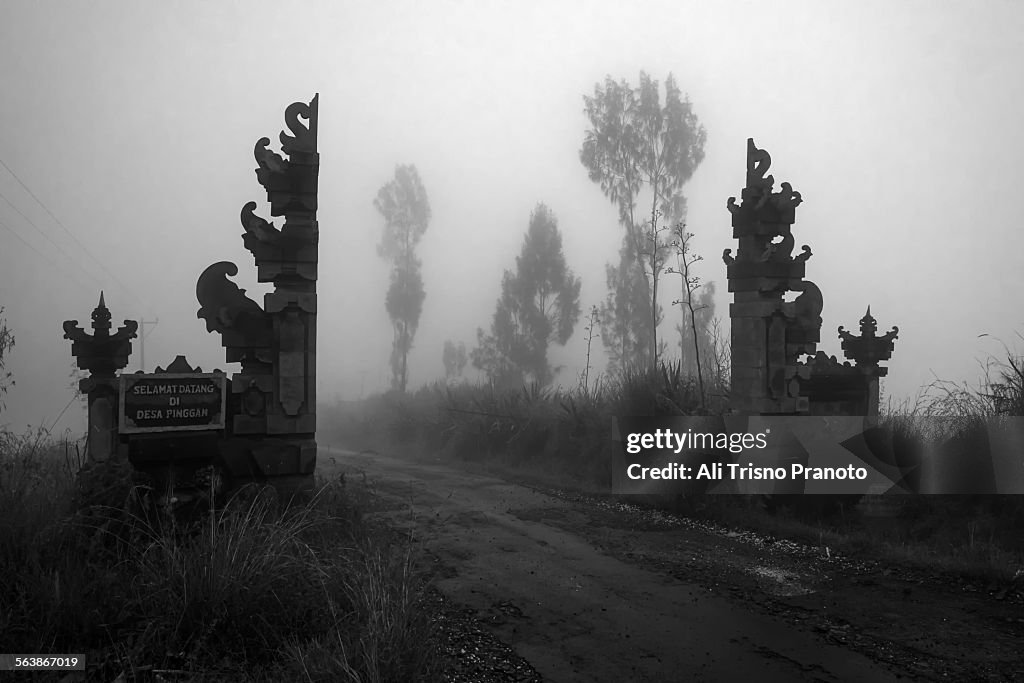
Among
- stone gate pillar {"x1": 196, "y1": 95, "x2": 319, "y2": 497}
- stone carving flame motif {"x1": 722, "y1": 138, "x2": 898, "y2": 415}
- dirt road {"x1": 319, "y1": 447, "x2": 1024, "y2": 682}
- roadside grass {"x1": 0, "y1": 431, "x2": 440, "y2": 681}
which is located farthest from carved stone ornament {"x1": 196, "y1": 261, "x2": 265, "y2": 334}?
stone carving flame motif {"x1": 722, "y1": 138, "x2": 898, "y2": 415}

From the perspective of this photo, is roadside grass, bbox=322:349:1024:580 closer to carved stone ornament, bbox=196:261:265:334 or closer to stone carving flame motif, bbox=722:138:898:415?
stone carving flame motif, bbox=722:138:898:415

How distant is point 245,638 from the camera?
5.12 meters

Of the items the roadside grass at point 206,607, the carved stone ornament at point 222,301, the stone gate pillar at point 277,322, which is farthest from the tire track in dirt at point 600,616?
the carved stone ornament at point 222,301

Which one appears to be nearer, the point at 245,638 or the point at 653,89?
the point at 245,638

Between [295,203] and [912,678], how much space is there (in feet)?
26.2

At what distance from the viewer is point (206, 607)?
16.9 feet

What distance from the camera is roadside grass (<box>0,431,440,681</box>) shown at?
182 inches

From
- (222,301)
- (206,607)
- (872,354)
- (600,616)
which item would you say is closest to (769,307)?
(872,354)

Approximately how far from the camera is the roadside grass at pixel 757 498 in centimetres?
877

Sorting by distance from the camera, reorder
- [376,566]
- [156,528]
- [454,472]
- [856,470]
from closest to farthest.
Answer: [376,566] < [156,528] < [856,470] < [454,472]

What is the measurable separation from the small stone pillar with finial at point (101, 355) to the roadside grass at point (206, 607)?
2.63 meters

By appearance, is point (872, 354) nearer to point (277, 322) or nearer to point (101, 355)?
point (277, 322)

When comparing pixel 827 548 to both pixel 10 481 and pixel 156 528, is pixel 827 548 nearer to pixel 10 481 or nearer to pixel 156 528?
pixel 156 528

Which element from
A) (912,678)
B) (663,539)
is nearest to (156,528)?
(663,539)
